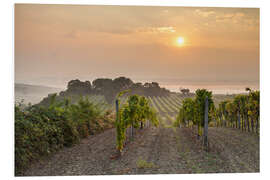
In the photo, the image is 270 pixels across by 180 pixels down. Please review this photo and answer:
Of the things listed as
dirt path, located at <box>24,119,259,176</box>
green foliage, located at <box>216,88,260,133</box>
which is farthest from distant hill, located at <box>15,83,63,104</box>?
green foliage, located at <box>216,88,260,133</box>

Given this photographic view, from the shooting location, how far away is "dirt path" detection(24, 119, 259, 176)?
4223mm

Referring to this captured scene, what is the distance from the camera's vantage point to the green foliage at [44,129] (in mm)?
3974

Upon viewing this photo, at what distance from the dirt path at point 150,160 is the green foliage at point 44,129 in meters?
0.22

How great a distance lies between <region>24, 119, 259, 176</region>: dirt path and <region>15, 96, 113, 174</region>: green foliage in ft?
0.71

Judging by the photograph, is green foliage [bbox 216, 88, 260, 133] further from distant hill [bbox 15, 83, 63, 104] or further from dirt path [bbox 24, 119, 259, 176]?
distant hill [bbox 15, 83, 63, 104]

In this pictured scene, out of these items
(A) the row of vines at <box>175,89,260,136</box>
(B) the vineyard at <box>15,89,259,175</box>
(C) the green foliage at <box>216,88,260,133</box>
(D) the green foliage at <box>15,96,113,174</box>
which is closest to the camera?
(D) the green foliage at <box>15,96,113,174</box>

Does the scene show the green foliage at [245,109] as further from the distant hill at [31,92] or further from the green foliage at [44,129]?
the distant hill at [31,92]

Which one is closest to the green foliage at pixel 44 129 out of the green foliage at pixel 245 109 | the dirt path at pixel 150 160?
the dirt path at pixel 150 160

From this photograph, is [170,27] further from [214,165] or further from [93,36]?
[214,165]

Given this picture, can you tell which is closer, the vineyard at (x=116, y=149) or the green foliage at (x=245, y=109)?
the vineyard at (x=116, y=149)

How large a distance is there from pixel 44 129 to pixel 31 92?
157 cm

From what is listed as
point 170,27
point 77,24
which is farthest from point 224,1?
point 77,24

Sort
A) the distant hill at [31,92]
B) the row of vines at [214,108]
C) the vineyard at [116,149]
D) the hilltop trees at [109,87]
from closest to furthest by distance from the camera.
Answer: the vineyard at [116,149], the distant hill at [31,92], the row of vines at [214,108], the hilltop trees at [109,87]

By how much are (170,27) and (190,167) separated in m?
3.53
